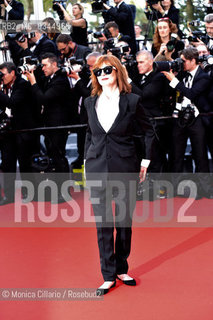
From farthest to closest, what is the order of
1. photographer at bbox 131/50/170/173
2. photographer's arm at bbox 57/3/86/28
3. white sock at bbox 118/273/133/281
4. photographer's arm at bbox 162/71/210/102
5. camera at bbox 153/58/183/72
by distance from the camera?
photographer's arm at bbox 57/3/86/28
photographer at bbox 131/50/170/173
photographer's arm at bbox 162/71/210/102
camera at bbox 153/58/183/72
white sock at bbox 118/273/133/281

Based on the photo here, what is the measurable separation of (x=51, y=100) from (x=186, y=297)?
3.01 meters

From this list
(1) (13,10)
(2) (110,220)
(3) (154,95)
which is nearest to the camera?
(2) (110,220)

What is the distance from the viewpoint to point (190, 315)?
2939 mm

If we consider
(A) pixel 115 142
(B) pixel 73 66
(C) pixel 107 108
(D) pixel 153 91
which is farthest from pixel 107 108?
(B) pixel 73 66

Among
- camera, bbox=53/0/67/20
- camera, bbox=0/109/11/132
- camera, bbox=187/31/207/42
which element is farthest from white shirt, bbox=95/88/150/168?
camera, bbox=53/0/67/20

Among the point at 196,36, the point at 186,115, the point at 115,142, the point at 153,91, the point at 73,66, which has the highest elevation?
the point at 196,36

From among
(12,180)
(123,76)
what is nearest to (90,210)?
(12,180)

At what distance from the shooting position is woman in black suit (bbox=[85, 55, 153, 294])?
10.6 ft

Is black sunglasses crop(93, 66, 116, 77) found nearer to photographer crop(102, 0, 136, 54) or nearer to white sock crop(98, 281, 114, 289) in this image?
white sock crop(98, 281, 114, 289)

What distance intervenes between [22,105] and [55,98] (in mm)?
390

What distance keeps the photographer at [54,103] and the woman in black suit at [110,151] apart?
2.23 metres

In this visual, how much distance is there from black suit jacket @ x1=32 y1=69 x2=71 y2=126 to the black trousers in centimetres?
241

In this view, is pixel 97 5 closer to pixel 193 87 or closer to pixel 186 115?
pixel 193 87

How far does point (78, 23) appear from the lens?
661 cm
